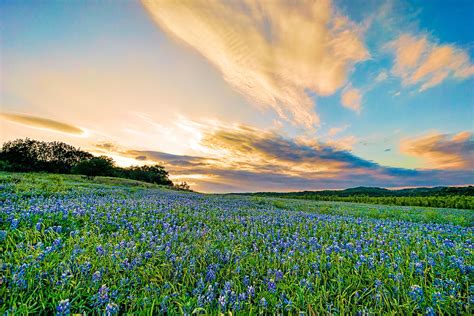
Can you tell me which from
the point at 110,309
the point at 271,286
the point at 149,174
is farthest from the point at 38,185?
the point at 149,174

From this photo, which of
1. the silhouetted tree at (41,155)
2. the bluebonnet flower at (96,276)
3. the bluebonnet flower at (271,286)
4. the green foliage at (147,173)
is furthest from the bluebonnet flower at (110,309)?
the silhouetted tree at (41,155)

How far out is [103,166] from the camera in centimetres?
4003

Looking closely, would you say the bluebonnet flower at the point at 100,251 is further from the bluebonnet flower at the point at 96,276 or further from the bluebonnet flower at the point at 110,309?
the bluebonnet flower at the point at 110,309

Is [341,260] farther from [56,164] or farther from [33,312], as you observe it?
[56,164]

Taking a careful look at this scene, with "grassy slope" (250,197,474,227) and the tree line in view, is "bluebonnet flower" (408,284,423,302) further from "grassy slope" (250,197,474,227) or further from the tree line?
the tree line

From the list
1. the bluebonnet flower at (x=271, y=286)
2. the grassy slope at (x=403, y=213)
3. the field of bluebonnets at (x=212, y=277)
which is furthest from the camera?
the grassy slope at (x=403, y=213)

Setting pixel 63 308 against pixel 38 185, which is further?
pixel 38 185

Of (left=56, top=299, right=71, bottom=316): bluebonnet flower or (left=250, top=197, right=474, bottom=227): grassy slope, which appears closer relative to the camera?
(left=56, top=299, right=71, bottom=316): bluebonnet flower

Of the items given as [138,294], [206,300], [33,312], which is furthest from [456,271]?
[33,312]

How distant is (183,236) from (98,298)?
249 centimetres

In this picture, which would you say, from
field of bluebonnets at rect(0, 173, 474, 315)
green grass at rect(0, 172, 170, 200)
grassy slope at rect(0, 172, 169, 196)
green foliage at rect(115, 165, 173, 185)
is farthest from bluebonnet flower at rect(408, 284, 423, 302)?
green foliage at rect(115, 165, 173, 185)

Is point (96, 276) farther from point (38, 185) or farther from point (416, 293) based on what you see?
point (38, 185)

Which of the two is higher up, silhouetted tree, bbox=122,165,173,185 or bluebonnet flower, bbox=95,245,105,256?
silhouetted tree, bbox=122,165,173,185

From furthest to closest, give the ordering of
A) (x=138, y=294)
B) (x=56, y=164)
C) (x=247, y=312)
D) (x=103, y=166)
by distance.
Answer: (x=56, y=164)
(x=103, y=166)
(x=138, y=294)
(x=247, y=312)
